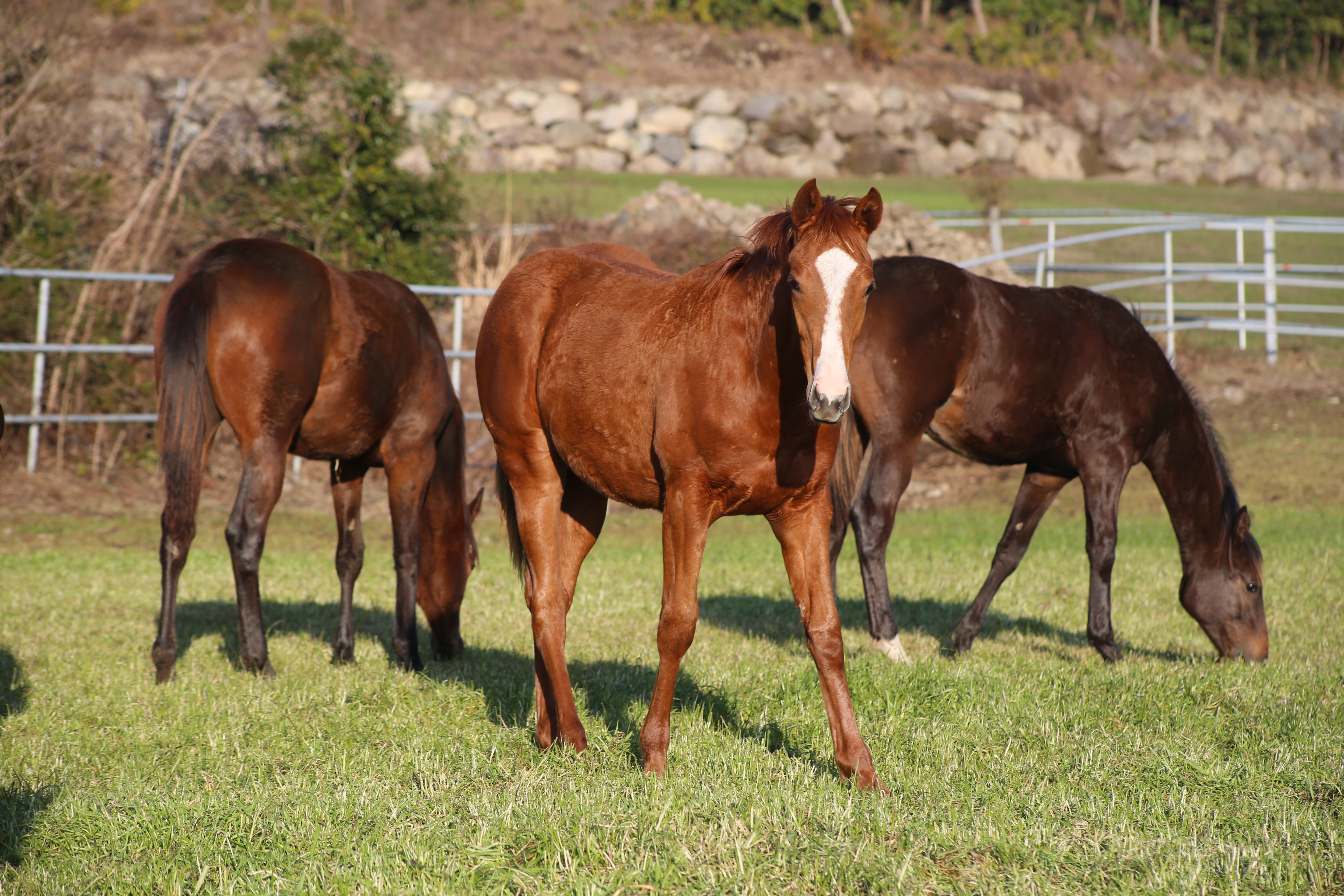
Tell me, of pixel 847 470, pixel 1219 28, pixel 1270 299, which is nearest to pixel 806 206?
pixel 847 470

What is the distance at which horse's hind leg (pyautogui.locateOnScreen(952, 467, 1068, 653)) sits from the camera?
6.52 meters

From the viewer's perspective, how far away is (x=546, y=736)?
14.2ft

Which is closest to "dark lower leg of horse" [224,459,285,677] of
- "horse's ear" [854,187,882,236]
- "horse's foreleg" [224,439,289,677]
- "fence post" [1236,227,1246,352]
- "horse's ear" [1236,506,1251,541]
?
"horse's foreleg" [224,439,289,677]

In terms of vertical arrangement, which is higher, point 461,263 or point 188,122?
point 188,122

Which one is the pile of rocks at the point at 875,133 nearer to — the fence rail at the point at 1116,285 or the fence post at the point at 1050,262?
the fence rail at the point at 1116,285

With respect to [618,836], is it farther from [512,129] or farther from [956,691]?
[512,129]

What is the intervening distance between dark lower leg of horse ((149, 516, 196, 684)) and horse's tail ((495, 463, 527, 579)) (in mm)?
1671

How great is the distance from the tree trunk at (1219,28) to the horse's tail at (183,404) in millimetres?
50819

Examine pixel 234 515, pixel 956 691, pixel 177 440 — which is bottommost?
pixel 956 691

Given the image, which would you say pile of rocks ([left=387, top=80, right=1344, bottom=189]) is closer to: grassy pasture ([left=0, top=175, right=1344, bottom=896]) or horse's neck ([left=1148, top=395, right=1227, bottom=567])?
grassy pasture ([left=0, top=175, right=1344, bottom=896])

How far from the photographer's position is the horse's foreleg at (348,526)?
6.51 metres

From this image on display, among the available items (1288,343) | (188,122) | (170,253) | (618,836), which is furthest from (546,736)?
(1288,343)

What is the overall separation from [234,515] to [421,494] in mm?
1100

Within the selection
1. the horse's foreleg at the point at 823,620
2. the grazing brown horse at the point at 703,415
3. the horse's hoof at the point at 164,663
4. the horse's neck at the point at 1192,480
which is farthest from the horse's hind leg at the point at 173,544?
the horse's neck at the point at 1192,480
